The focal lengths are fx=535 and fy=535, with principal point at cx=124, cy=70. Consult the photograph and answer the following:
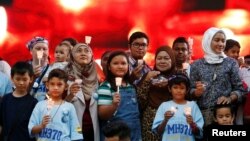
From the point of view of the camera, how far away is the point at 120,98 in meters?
4.96

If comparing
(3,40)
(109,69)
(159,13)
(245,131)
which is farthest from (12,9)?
(245,131)

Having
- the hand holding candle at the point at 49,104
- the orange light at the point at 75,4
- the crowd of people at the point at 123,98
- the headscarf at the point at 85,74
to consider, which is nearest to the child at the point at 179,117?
the crowd of people at the point at 123,98

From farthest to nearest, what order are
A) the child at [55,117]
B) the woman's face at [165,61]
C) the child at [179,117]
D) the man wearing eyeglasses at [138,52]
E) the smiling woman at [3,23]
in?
the smiling woman at [3,23] → the man wearing eyeglasses at [138,52] → the woman's face at [165,61] → the child at [179,117] → the child at [55,117]

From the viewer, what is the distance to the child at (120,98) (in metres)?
4.98

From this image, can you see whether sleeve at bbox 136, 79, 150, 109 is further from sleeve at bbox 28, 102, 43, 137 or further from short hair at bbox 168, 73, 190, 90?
sleeve at bbox 28, 102, 43, 137

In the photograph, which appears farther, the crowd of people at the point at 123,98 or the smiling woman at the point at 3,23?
the smiling woman at the point at 3,23

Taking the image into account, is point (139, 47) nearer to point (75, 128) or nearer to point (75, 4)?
point (75, 128)

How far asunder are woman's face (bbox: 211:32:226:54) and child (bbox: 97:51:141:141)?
0.86 m

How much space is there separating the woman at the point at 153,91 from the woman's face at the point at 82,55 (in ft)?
1.86

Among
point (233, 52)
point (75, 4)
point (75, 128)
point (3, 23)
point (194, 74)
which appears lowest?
point (75, 128)

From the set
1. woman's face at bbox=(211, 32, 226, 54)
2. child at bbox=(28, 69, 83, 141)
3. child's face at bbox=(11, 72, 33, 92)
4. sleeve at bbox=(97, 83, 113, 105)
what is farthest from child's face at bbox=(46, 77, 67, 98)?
woman's face at bbox=(211, 32, 226, 54)

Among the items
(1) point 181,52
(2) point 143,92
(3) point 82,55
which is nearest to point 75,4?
(1) point 181,52

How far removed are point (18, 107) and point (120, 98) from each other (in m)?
0.94

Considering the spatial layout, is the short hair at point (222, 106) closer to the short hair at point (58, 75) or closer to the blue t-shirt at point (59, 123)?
A: the blue t-shirt at point (59, 123)
